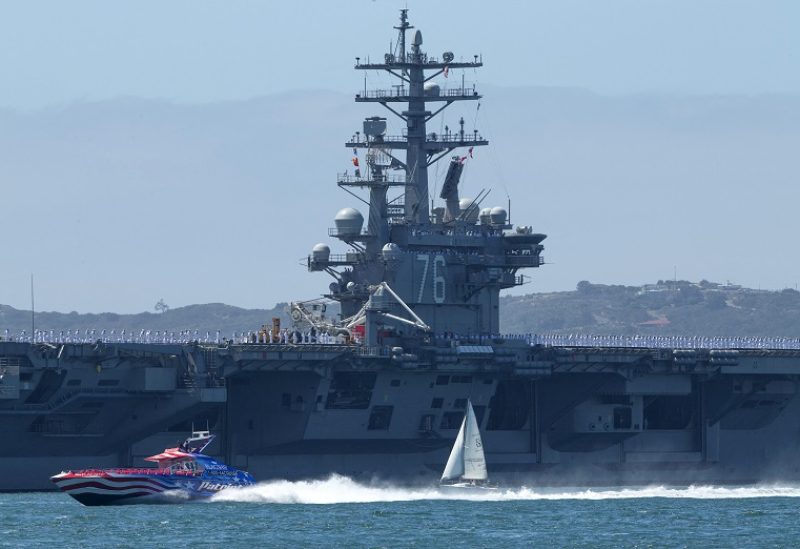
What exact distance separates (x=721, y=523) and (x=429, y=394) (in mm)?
14169

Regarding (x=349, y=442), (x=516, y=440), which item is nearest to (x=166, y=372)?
(x=349, y=442)

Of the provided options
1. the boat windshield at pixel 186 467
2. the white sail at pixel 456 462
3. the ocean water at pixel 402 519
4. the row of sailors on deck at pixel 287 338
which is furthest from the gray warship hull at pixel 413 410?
the boat windshield at pixel 186 467

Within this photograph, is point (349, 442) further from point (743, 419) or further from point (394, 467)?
point (743, 419)

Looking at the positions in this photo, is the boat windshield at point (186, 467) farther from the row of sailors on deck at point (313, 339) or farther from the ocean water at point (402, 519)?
the row of sailors on deck at point (313, 339)

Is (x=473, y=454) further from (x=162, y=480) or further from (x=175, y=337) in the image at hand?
(x=162, y=480)

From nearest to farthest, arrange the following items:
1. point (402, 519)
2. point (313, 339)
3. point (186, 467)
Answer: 1. point (402, 519)
2. point (186, 467)
3. point (313, 339)

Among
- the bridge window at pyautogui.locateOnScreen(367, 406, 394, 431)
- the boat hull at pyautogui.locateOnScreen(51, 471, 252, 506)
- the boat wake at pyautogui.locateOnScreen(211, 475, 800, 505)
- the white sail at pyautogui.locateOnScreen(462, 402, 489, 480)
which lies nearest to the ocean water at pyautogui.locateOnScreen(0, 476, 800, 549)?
the boat wake at pyautogui.locateOnScreen(211, 475, 800, 505)

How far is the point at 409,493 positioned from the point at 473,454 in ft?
8.10

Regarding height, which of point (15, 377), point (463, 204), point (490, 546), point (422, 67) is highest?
point (422, 67)

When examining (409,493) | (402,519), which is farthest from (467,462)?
(402,519)

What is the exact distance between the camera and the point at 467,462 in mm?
63719

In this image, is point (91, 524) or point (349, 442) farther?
point (349, 442)

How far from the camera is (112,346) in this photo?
61.7 meters

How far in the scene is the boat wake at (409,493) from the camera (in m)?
60.1
